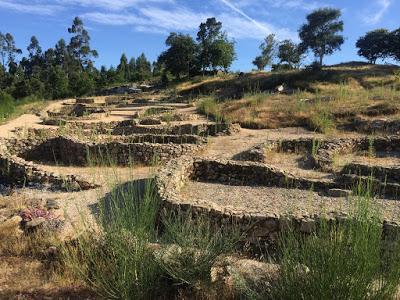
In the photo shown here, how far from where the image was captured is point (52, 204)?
8867 millimetres

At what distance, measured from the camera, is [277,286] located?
13.8 feet

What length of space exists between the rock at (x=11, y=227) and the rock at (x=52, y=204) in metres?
1.27

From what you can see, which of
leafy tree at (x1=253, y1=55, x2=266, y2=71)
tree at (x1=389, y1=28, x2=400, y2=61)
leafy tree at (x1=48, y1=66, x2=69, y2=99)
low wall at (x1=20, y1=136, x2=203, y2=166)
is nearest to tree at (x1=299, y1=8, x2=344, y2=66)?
tree at (x1=389, y1=28, x2=400, y2=61)

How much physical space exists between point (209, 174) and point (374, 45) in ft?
186

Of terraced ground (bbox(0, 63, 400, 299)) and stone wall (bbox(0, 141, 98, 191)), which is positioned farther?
stone wall (bbox(0, 141, 98, 191))

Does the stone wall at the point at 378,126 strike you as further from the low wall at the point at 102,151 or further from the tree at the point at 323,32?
the tree at the point at 323,32

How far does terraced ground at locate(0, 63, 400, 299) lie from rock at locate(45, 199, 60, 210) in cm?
2

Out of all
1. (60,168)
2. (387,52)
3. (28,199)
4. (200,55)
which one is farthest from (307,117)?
(387,52)

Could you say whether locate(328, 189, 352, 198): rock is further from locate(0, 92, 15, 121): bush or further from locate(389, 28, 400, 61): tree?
locate(389, 28, 400, 61): tree

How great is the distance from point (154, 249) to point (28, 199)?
17.2ft

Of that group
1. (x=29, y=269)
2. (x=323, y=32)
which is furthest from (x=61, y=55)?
(x=29, y=269)

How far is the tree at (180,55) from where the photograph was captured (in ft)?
192

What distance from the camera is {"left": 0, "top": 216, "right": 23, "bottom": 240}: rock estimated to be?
6.84m

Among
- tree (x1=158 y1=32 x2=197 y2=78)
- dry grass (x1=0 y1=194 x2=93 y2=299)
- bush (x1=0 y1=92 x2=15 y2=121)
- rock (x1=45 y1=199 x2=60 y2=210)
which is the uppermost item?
tree (x1=158 y1=32 x2=197 y2=78)
